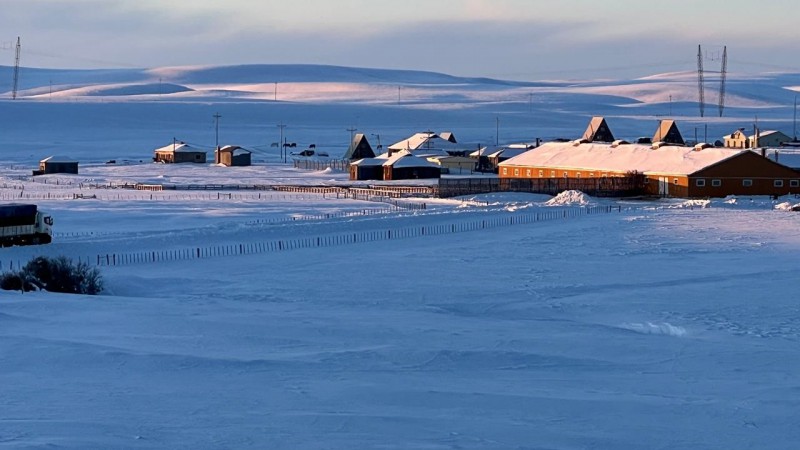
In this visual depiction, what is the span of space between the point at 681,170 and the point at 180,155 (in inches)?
1682

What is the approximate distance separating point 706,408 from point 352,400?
4.23 meters

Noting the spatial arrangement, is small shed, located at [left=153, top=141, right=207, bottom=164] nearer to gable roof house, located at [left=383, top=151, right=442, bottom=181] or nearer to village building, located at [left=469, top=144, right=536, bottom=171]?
village building, located at [left=469, top=144, right=536, bottom=171]

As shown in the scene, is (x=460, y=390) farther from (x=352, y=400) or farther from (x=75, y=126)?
(x=75, y=126)

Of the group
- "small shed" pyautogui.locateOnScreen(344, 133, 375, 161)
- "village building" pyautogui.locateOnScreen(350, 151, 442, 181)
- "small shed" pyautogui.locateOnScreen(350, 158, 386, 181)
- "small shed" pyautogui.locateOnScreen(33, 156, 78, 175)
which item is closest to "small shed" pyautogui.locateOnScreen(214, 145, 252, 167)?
"small shed" pyautogui.locateOnScreen(344, 133, 375, 161)

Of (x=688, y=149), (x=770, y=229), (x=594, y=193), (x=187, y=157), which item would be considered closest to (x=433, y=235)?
(x=770, y=229)

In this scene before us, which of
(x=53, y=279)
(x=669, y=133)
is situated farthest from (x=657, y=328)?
(x=669, y=133)

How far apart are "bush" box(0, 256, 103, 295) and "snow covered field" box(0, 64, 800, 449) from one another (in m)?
0.94

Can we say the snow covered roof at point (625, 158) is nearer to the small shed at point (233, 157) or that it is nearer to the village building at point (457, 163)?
the village building at point (457, 163)

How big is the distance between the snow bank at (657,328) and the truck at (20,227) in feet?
60.0

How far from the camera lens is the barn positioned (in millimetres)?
52688

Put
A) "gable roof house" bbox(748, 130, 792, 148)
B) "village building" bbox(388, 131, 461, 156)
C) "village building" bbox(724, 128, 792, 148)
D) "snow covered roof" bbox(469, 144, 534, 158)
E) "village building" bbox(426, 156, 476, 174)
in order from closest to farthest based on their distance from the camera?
1. "snow covered roof" bbox(469, 144, 534, 158)
2. "village building" bbox(426, 156, 476, 174)
3. "village building" bbox(724, 128, 792, 148)
4. "gable roof house" bbox(748, 130, 792, 148)
5. "village building" bbox(388, 131, 461, 156)

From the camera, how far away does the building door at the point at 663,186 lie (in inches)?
2147

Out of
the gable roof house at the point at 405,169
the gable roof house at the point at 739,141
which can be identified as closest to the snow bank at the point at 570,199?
the gable roof house at the point at 405,169

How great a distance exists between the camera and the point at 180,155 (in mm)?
86000
